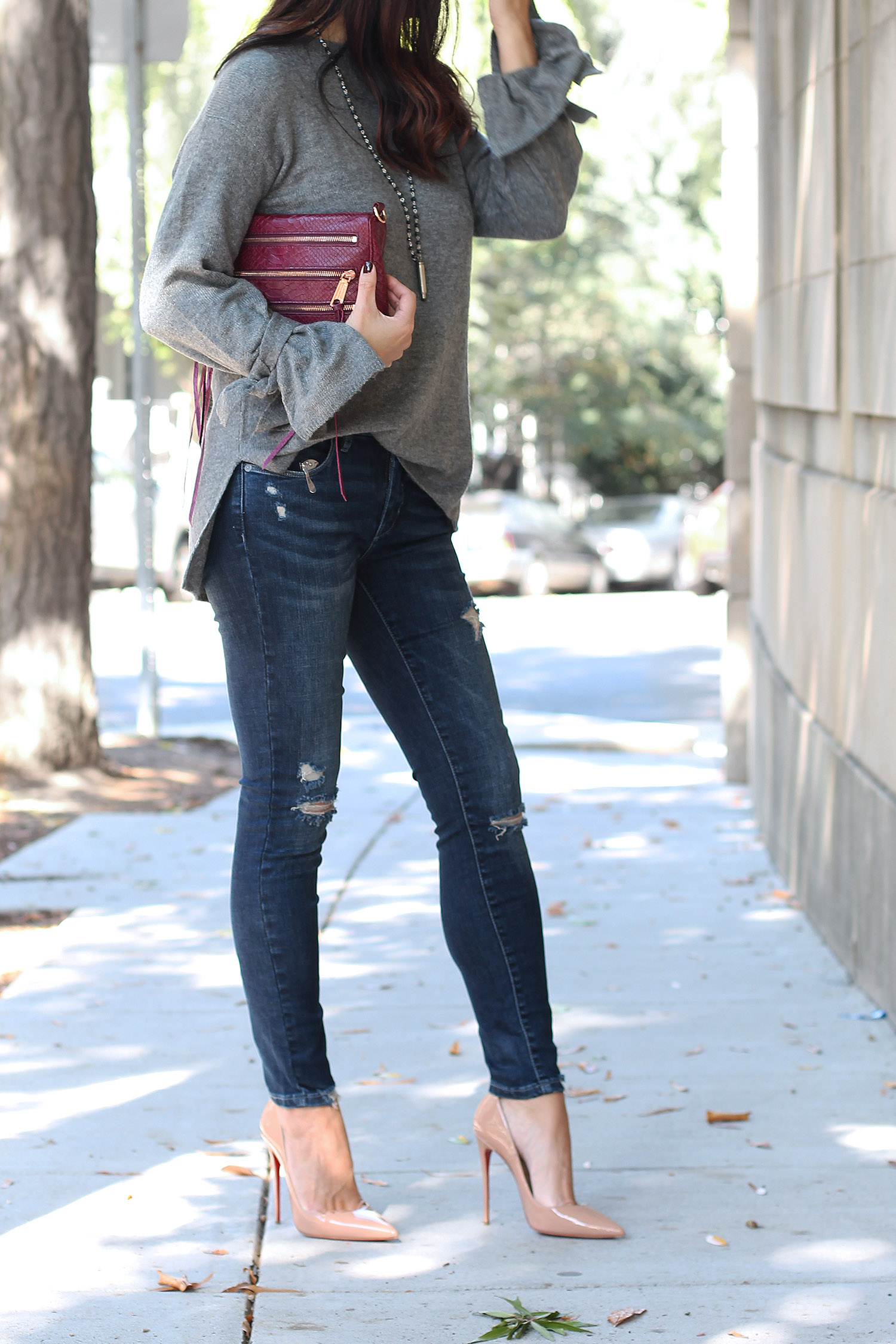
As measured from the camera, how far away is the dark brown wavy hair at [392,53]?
2.65 m

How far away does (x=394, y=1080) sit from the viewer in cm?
351

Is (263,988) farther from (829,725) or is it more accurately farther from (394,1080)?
(829,725)

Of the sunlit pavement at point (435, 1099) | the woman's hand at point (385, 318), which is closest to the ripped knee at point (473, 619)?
the woman's hand at point (385, 318)

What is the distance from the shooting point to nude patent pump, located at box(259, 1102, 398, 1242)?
2.71 meters

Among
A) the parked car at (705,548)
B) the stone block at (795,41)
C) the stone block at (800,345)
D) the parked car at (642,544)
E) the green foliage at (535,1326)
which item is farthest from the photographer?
the parked car at (642,544)

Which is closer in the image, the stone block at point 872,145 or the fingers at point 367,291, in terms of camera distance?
the fingers at point 367,291

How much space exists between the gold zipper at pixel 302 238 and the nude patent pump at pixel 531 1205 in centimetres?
135

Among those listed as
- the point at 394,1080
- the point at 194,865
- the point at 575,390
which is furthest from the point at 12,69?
the point at 575,390

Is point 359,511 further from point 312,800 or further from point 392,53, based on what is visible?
point 392,53

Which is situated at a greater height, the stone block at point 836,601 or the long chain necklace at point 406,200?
the long chain necklace at point 406,200

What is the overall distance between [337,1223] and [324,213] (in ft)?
5.12

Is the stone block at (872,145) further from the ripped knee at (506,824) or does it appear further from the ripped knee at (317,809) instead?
the ripped knee at (317,809)

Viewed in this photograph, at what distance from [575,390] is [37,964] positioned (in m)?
26.7

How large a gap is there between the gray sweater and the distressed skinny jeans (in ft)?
0.23
